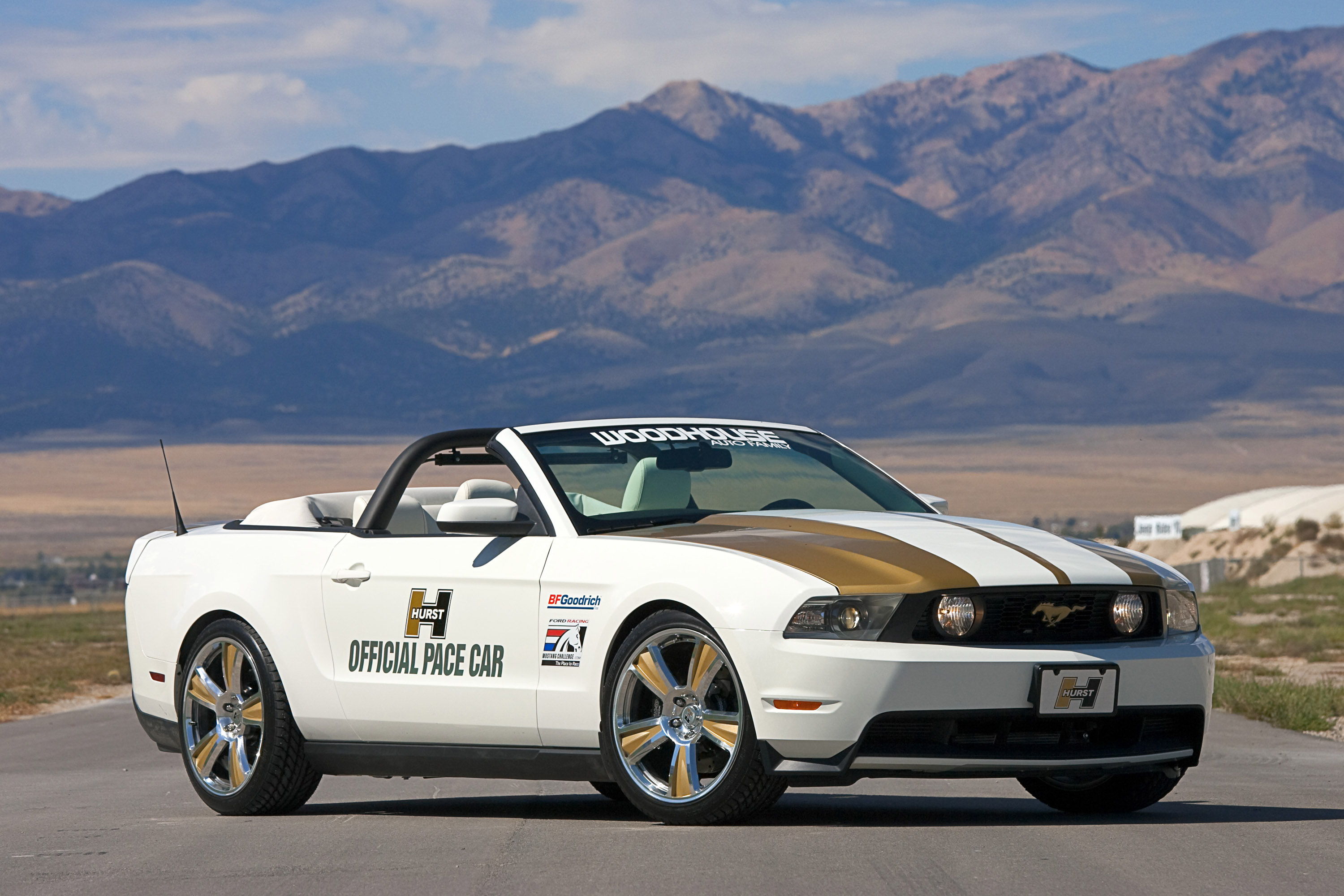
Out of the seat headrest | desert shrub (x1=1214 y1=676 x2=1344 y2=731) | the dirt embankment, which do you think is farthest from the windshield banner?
the dirt embankment

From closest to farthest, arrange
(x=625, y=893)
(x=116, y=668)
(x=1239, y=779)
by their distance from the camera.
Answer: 1. (x=625, y=893)
2. (x=1239, y=779)
3. (x=116, y=668)

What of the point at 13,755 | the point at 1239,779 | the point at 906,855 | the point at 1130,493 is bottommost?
the point at 1130,493

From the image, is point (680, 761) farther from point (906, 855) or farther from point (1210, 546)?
point (1210, 546)

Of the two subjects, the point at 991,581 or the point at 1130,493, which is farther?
the point at 1130,493

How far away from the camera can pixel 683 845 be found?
786 centimetres

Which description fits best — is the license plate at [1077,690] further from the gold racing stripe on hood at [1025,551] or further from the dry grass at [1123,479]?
the dry grass at [1123,479]

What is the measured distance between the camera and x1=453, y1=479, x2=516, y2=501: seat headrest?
376 inches

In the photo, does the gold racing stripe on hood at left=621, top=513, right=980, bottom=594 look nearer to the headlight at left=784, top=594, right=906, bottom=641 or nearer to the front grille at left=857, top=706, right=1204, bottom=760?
the headlight at left=784, top=594, right=906, bottom=641

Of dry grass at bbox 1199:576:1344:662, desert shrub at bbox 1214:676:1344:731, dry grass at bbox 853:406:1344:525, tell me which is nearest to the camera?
desert shrub at bbox 1214:676:1344:731

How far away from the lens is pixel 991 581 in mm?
8031

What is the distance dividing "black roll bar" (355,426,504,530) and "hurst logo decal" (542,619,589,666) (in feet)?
3.96

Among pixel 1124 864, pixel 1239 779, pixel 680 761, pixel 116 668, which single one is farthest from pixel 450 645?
pixel 116 668

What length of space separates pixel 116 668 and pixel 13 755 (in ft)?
65.9

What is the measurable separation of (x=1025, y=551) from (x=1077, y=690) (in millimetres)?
601
